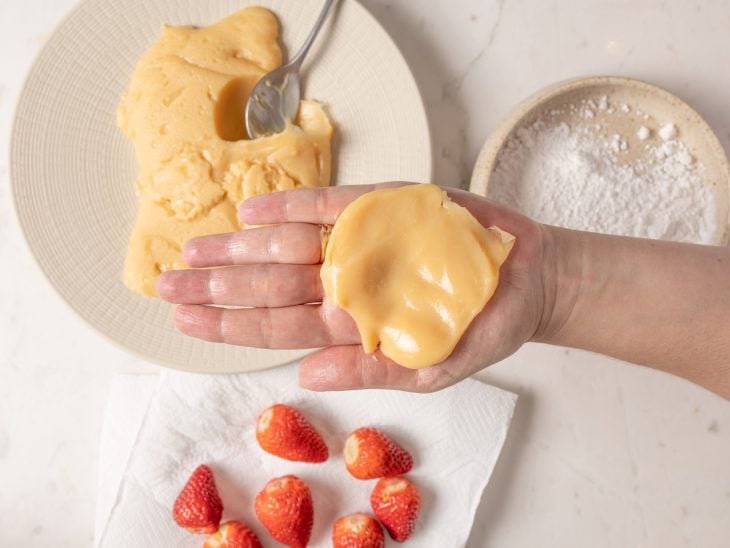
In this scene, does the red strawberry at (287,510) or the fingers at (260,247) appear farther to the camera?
the red strawberry at (287,510)

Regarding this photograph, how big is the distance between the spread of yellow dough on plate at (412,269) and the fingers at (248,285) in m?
0.07

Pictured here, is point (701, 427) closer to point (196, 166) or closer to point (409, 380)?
point (409, 380)

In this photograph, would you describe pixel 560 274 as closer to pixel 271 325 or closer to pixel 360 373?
pixel 360 373

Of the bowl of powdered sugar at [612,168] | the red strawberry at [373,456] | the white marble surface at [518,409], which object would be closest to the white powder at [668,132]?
the bowl of powdered sugar at [612,168]

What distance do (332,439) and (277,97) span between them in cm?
68

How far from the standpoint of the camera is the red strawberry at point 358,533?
1.31 metres

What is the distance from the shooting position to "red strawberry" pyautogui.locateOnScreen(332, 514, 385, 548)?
1310 millimetres

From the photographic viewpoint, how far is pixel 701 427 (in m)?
1.45

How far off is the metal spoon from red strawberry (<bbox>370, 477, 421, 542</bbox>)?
0.72 m

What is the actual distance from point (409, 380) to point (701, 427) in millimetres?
772

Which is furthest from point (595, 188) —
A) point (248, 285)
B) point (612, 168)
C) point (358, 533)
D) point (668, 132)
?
point (358, 533)

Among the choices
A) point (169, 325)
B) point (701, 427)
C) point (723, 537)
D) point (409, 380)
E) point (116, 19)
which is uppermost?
point (116, 19)

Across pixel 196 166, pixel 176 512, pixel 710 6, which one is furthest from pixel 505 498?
pixel 710 6

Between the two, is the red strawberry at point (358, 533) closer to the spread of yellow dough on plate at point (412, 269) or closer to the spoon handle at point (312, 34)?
the spread of yellow dough on plate at point (412, 269)
